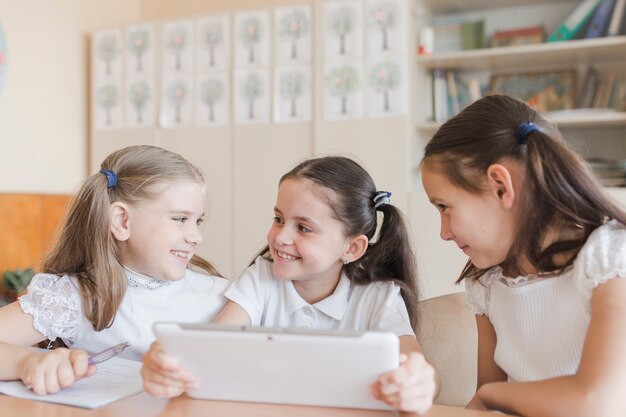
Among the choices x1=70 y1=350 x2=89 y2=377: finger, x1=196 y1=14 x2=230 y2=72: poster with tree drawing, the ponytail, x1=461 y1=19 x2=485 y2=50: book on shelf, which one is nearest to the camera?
x1=70 y1=350 x2=89 y2=377: finger

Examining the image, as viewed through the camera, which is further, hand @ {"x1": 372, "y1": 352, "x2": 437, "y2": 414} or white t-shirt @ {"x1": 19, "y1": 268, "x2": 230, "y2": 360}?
white t-shirt @ {"x1": 19, "y1": 268, "x2": 230, "y2": 360}

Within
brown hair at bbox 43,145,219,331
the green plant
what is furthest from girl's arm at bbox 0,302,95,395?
the green plant

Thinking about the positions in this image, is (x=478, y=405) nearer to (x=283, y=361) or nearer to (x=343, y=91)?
(x=283, y=361)

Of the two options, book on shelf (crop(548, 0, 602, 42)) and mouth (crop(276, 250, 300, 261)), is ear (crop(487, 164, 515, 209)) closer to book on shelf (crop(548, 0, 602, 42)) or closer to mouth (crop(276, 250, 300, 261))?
mouth (crop(276, 250, 300, 261))

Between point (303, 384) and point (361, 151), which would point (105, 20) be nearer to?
point (361, 151)

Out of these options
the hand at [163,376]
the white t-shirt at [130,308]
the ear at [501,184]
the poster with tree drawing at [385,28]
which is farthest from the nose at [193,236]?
the poster with tree drawing at [385,28]

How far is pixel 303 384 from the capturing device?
2.73ft

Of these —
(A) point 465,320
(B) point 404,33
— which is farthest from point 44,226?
(A) point 465,320

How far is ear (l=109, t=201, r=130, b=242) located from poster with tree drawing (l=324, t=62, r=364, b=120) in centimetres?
212

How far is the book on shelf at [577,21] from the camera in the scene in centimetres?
309

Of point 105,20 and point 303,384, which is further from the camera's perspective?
point 105,20

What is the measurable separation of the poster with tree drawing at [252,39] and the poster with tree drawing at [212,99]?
0.49 ft

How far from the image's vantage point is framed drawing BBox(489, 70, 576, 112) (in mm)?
3309

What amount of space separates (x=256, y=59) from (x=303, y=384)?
3.01 metres
